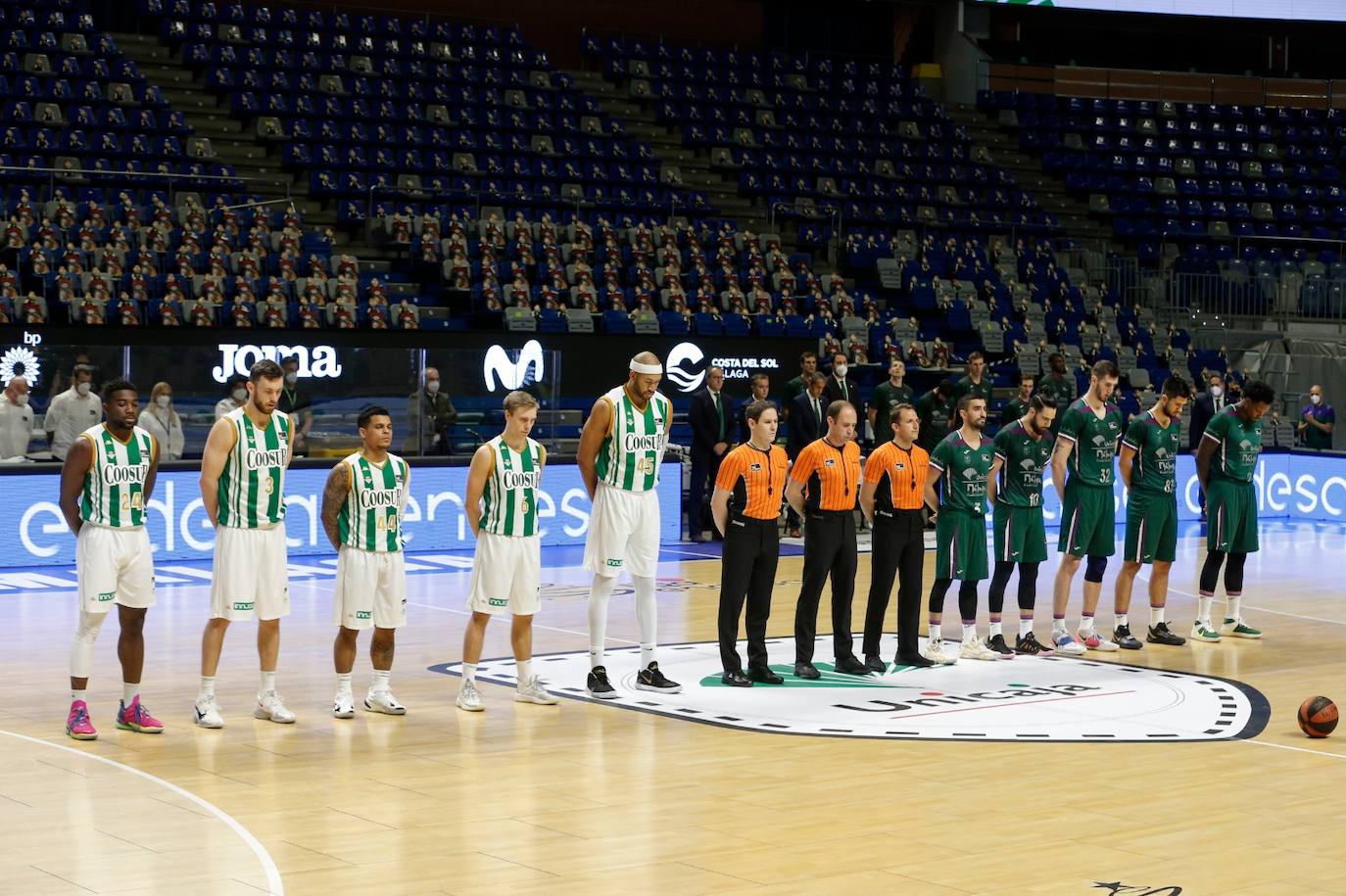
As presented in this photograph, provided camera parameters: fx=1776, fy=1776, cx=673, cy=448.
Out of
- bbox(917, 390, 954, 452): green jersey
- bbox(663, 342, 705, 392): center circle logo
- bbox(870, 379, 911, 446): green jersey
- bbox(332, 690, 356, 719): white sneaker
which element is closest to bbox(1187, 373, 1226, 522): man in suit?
bbox(917, 390, 954, 452): green jersey

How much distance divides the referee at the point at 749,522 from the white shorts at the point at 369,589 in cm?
207

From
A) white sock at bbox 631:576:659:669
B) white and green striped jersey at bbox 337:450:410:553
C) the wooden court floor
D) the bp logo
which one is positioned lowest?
the wooden court floor

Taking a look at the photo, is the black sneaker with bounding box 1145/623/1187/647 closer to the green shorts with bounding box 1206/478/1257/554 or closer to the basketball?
the green shorts with bounding box 1206/478/1257/554

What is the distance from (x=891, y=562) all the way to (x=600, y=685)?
226 centimetres

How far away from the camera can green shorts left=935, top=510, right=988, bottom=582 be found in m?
12.4

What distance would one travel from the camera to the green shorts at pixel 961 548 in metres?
12.4

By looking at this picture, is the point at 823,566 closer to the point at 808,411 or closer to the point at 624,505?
the point at 624,505

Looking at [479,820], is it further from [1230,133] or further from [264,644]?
[1230,133]

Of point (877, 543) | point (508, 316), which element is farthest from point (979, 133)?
point (877, 543)

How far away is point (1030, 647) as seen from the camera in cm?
1295

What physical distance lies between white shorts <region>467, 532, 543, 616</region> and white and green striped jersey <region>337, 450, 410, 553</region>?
1.78 feet

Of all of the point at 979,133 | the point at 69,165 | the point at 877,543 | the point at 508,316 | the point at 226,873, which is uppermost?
the point at 979,133

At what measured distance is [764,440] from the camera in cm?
1123

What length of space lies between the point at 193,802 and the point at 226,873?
1.27m
